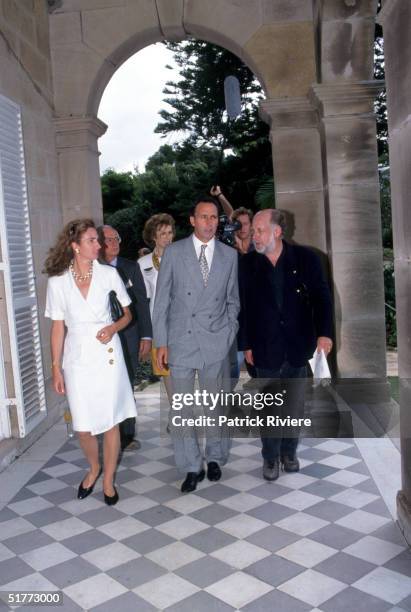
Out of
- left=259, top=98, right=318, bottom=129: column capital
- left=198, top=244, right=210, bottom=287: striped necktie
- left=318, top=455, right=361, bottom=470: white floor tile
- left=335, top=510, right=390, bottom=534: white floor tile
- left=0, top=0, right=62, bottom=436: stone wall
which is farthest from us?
left=259, top=98, right=318, bottom=129: column capital

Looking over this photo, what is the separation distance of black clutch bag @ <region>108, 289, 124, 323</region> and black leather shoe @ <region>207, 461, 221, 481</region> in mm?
1236

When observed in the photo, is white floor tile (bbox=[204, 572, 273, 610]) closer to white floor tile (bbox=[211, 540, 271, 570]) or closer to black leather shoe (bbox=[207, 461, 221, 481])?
white floor tile (bbox=[211, 540, 271, 570])

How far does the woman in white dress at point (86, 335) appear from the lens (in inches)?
159

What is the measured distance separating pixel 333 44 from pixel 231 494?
13.2 feet

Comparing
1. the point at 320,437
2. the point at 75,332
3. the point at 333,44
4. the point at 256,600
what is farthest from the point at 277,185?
the point at 256,600

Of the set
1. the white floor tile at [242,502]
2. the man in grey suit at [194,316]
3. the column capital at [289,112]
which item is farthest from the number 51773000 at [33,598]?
the column capital at [289,112]

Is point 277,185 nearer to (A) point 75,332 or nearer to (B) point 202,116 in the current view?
(A) point 75,332

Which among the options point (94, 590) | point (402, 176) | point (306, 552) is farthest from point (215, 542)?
point (402, 176)

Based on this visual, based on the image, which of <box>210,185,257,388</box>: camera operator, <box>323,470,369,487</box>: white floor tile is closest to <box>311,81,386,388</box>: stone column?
<box>210,185,257,388</box>: camera operator

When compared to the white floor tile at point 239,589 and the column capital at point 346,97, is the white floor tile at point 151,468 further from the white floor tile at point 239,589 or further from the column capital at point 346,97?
the column capital at point 346,97

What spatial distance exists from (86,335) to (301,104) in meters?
3.39

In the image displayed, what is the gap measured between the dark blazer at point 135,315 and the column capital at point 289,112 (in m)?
2.19

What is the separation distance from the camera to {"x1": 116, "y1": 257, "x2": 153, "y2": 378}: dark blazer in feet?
16.5

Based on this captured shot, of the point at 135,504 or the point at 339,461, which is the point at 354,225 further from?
the point at 135,504
